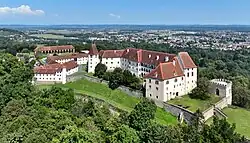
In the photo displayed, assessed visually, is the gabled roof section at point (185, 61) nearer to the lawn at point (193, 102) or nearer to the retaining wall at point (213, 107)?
the lawn at point (193, 102)

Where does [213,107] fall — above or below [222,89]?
below

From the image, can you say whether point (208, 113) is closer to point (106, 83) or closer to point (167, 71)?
point (167, 71)

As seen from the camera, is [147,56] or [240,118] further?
[147,56]

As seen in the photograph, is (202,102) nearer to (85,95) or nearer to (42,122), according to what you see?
(85,95)

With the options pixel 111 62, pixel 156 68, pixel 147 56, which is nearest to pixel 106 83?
pixel 147 56

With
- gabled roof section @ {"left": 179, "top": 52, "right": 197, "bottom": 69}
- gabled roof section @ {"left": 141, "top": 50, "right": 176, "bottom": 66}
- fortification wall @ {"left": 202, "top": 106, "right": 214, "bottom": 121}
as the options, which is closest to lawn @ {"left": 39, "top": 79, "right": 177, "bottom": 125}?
fortification wall @ {"left": 202, "top": 106, "right": 214, "bottom": 121}

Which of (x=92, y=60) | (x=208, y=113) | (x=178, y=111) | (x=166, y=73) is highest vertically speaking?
(x=92, y=60)

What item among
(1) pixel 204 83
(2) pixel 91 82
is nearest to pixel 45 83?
(2) pixel 91 82

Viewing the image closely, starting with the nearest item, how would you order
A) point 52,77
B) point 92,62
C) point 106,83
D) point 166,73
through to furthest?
1. point 166,73
2. point 106,83
3. point 52,77
4. point 92,62

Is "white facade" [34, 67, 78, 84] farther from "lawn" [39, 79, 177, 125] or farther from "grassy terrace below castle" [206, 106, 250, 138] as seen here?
"grassy terrace below castle" [206, 106, 250, 138]
